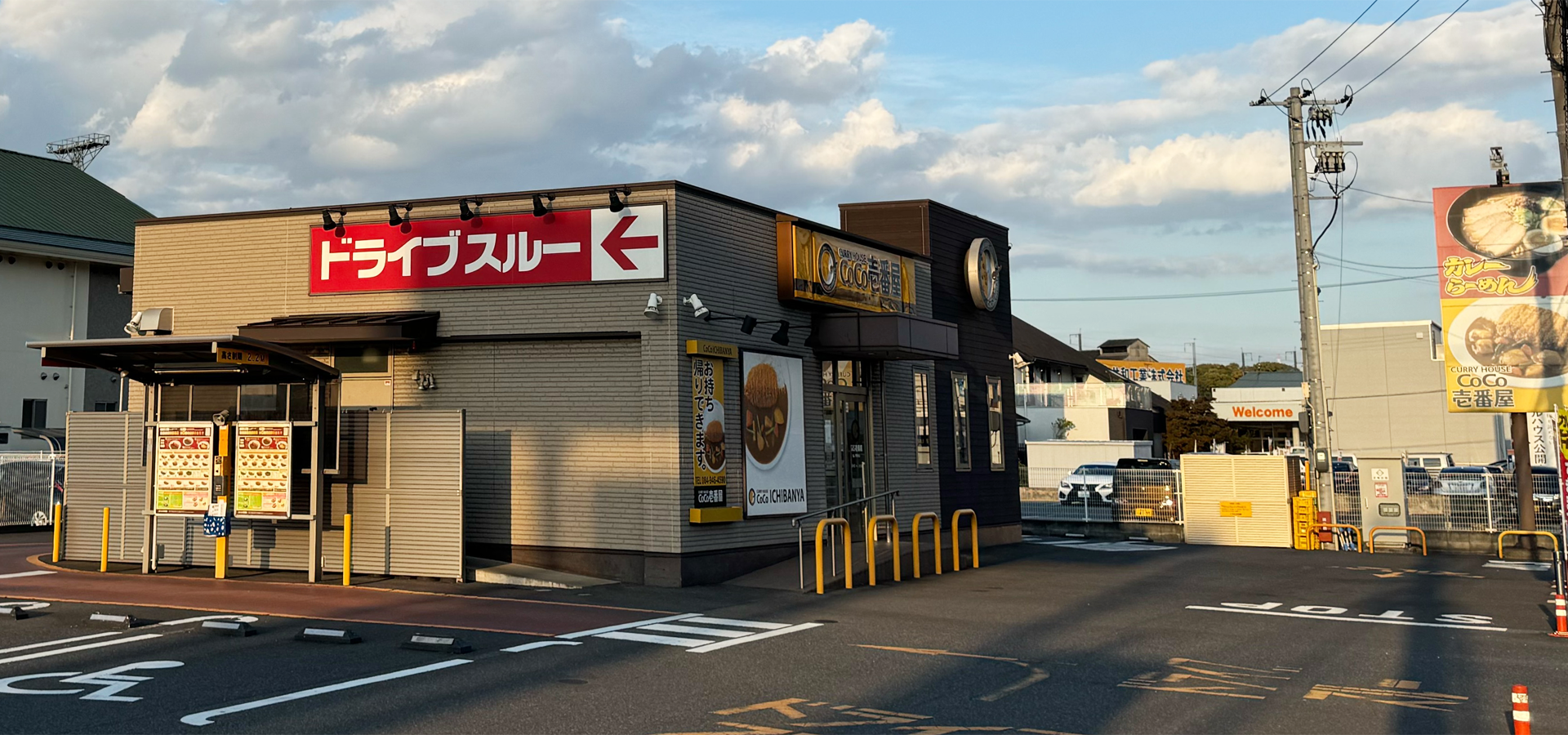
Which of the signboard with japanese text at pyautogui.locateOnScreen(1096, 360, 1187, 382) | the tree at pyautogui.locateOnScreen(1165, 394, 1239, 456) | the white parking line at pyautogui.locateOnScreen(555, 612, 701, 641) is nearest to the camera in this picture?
the white parking line at pyautogui.locateOnScreen(555, 612, 701, 641)

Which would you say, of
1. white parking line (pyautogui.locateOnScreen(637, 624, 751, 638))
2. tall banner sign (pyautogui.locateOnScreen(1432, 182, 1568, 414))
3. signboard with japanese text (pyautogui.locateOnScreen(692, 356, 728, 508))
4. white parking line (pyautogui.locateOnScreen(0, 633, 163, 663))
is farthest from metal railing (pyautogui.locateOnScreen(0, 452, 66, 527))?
tall banner sign (pyautogui.locateOnScreen(1432, 182, 1568, 414))

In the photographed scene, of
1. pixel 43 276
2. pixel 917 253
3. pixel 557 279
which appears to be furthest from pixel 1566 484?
pixel 43 276

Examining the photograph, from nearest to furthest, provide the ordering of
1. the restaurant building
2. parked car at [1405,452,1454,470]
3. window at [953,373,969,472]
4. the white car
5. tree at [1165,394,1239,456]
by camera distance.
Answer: the restaurant building, window at [953,373,969,472], the white car, parked car at [1405,452,1454,470], tree at [1165,394,1239,456]

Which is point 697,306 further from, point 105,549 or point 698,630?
point 105,549

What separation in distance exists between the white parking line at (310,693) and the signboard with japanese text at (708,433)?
702 centimetres

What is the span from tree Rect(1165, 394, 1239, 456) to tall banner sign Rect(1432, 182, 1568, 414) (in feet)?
157

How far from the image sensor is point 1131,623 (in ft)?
46.9

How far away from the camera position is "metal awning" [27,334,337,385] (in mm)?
15586

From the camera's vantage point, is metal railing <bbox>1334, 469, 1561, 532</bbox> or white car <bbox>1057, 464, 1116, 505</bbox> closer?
metal railing <bbox>1334, 469, 1561, 532</bbox>

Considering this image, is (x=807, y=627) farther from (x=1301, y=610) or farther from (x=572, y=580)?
(x=1301, y=610)

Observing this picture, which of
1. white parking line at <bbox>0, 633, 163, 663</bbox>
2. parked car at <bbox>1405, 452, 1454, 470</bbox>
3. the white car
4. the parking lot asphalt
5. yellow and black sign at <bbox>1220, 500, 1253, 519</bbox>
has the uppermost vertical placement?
parked car at <bbox>1405, 452, 1454, 470</bbox>

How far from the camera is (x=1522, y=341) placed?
24.7m

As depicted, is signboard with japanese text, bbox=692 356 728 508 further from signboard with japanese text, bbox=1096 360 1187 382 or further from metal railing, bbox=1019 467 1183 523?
signboard with japanese text, bbox=1096 360 1187 382

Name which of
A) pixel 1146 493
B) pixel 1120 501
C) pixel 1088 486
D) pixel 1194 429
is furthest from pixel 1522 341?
pixel 1194 429
